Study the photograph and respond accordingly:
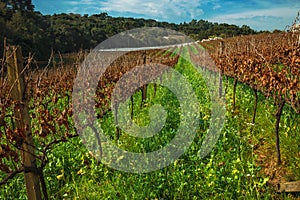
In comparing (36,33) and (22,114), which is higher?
(36,33)

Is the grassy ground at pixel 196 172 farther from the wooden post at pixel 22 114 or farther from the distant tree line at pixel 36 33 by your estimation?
the distant tree line at pixel 36 33

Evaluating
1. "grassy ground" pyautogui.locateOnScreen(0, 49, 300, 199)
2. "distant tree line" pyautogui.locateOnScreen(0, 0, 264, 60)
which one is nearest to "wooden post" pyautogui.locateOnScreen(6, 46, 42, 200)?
"grassy ground" pyautogui.locateOnScreen(0, 49, 300, 199)

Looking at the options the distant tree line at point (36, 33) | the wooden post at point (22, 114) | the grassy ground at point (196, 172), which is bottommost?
the grassy ground at point (196, 172)

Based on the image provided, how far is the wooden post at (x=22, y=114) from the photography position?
101 inches

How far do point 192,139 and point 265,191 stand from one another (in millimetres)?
1832

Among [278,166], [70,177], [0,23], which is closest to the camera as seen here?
[278,166]

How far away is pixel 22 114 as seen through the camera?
2578mm

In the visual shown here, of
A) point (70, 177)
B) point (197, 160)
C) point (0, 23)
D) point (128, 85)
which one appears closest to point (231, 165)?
point (197, 160)

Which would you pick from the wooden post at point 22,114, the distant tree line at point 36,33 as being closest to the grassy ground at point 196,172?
the wooden post at point 22,114

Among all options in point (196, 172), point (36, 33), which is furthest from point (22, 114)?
point (36, 33)

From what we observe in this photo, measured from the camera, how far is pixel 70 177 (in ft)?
14.0

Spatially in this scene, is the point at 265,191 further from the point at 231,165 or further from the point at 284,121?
the point at 284,121

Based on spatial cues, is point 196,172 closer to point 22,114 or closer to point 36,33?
point 22,114

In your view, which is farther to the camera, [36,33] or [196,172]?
[36,33]
